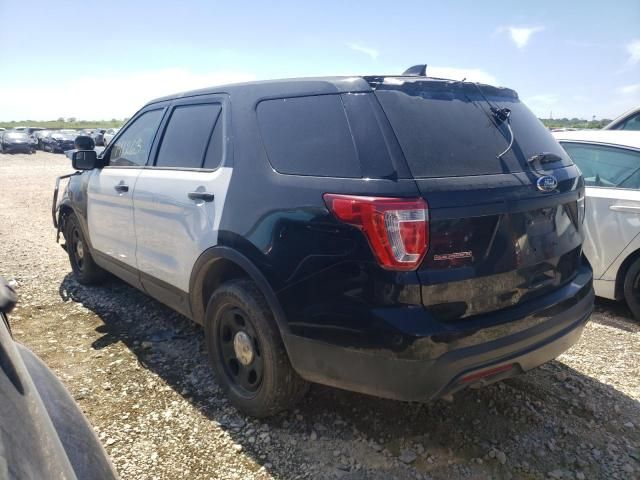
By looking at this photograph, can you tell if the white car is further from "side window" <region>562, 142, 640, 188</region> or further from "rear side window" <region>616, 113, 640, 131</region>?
"rear side window" <region>616, 113, 640, 131</region>

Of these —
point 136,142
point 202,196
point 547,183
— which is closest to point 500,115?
point 547,183

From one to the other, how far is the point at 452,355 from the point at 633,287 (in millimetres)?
3018

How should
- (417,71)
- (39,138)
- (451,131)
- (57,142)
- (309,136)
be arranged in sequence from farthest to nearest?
(39,138)
(57,142)
(417,71)
(309,136)
(451,131)

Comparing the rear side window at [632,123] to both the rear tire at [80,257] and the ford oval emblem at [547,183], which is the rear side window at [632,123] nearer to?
the ford oval emblem at [547,183]

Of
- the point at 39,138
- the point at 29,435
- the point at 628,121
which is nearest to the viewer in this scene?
the point at 29,435

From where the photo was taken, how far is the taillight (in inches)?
82.5

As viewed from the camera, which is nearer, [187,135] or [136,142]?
[187,135]

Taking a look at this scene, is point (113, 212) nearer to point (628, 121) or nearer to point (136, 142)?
point (136, 142)

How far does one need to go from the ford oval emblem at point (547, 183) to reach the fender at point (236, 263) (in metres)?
1.45

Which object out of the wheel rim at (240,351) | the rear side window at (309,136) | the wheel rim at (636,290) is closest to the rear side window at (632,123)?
the wheel rim at (636,290)

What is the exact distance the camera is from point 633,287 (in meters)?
4.28

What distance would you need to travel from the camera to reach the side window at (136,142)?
13.0 ft

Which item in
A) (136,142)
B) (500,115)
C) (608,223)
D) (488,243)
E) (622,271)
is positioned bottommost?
(622,271)

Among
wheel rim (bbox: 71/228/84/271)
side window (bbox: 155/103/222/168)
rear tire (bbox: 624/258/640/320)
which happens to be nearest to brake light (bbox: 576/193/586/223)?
rear tire (bbox: 624/258/640/320)
